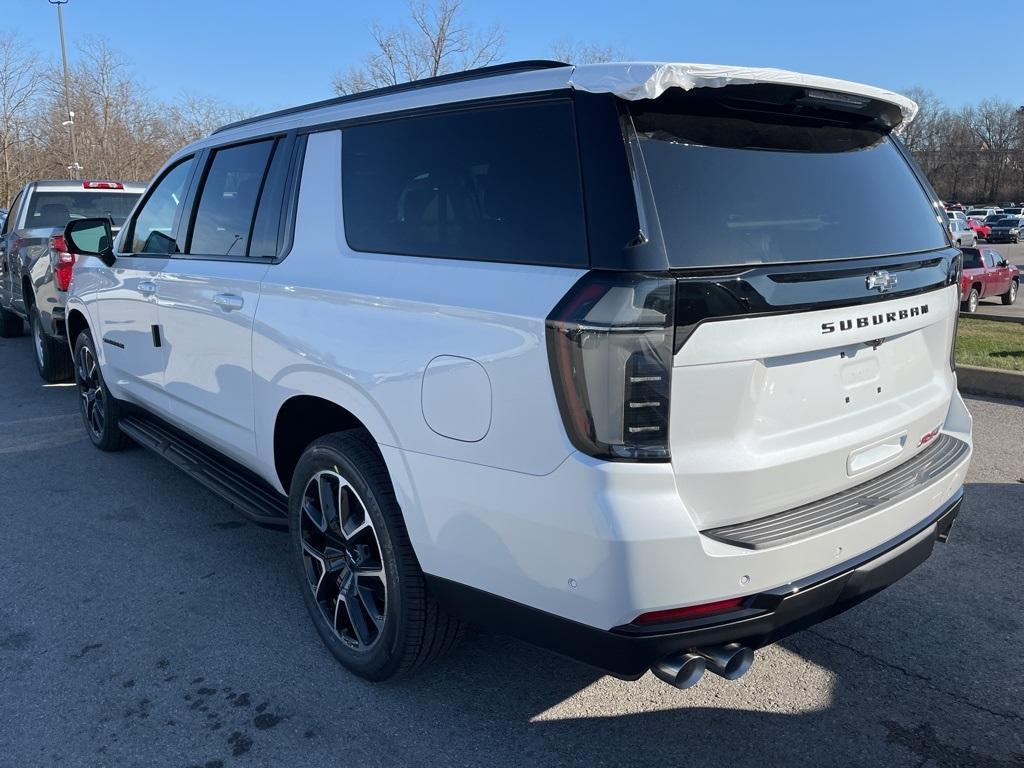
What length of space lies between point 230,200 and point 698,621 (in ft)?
9.42

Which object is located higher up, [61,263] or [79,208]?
[79,208]

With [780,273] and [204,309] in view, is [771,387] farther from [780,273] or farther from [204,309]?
[204,309]

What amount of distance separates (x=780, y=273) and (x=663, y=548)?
0.80 meters

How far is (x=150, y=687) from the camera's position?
9.85 ft

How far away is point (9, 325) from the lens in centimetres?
1120

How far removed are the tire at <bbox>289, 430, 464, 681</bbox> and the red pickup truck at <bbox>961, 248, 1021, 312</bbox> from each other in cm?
1811

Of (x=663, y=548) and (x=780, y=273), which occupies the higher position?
(x=780, y=273)

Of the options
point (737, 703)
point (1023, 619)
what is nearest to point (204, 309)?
point (737, 703)

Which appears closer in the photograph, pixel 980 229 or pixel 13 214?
pixel 13 214

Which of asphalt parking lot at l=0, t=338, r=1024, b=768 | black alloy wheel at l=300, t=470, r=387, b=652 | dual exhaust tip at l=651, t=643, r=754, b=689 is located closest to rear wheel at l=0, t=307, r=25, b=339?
asphalt parking lot at l=0, t=338, r=1024, b=768

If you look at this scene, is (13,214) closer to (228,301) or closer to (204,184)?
(204,184)

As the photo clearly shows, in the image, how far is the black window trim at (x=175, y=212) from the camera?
14.1ft

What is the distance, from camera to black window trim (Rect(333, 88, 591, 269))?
220cm

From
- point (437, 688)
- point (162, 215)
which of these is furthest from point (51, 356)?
point (437, 688)
